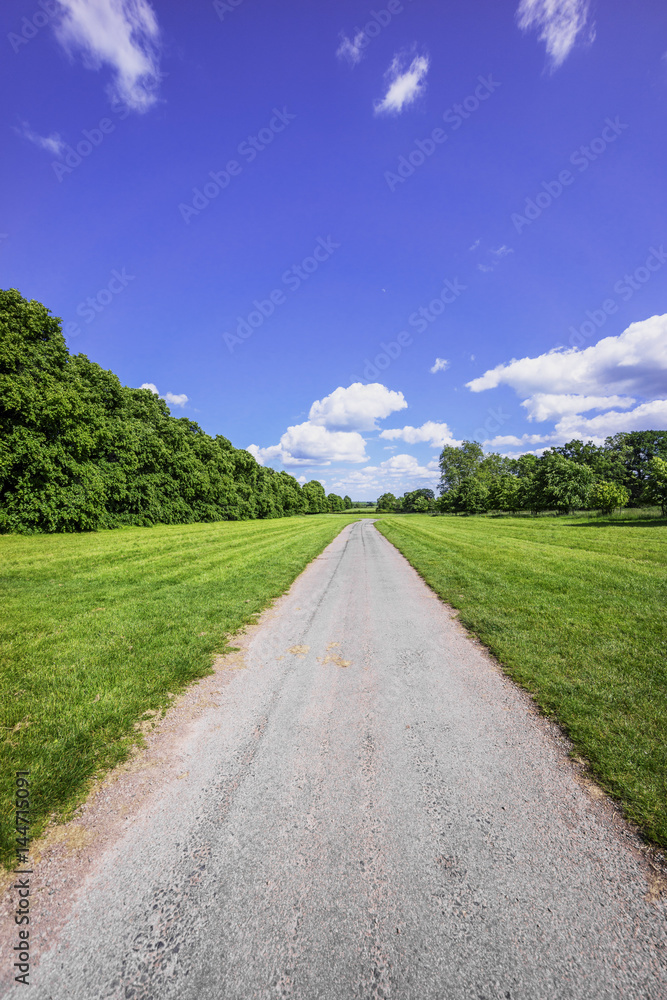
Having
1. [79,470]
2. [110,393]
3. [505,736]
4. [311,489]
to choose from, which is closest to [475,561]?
[505,736]

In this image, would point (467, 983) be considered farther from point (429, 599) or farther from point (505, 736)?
point (429, 599)


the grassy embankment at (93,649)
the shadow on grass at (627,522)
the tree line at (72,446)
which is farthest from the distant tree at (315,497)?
the grassy embankment at (93,649)

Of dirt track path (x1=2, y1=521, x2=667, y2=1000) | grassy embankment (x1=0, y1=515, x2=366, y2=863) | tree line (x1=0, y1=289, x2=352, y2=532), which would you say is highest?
tree line (x1=0, y1=289, x2=352, y2=532)

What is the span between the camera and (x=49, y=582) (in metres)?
11.1

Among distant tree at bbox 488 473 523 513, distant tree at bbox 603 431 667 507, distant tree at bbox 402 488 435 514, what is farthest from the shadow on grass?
distant tree at bbox 402 488 435 514

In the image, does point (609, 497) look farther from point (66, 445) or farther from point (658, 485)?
point (66, 445)

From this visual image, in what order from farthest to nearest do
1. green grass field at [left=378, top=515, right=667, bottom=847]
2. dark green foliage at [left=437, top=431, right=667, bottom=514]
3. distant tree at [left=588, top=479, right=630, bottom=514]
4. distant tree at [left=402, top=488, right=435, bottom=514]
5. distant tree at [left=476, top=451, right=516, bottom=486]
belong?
distant tree at [left=402, top=488, right=435, bottom=514] < distant tree at [left=476, top=451, right=516, bottom=486] < dark green foliage at [left=437, top=431, right=667, bottom=514] < distant tree at [left=588, top=479, right=630, bottom=514] < green grass field at [left=378, top=515, right=667, bottom=847]

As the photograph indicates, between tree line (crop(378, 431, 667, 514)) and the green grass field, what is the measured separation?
83.5ft

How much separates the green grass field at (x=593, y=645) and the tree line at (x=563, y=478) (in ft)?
83.5

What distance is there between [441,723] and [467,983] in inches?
95.1

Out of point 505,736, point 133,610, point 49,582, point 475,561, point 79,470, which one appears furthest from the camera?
point 79,470

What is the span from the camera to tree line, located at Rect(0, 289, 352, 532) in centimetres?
2330

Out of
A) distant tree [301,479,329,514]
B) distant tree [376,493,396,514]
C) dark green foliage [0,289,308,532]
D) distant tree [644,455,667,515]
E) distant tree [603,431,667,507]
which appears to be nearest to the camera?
dark green foliage [0,289,308,532]

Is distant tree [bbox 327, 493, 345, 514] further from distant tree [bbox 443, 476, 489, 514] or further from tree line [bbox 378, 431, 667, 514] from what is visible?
distant tree [bbox 443, 476, 489, 514]
